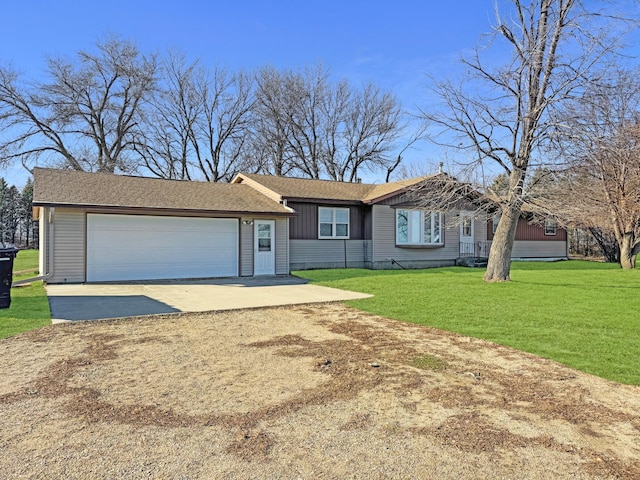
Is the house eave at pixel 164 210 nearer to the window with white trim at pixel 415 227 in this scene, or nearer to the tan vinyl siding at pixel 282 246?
the tan vinyl siding at pixel 282 246

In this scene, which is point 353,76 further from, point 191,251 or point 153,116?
point 191,251

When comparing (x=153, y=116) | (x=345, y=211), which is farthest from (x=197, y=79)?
(x=345, y=211)

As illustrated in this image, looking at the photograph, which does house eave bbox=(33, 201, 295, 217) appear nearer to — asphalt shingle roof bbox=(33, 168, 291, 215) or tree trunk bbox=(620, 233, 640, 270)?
asphalt shingle roof bbox=(33, 168, 291, 215)

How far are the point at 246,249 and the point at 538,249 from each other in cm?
1852

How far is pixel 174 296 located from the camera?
1059 centimetres

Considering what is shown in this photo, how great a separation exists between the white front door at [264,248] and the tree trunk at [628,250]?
1557 cm

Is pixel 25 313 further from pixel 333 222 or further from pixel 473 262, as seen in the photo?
pixel 473 262

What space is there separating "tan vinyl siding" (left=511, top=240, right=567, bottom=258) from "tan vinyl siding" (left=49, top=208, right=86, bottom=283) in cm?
2153

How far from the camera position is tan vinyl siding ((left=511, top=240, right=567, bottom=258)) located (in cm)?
2512

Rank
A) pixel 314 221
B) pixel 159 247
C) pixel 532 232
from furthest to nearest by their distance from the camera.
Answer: pixel 532 232, pixel 314 221, pixel 159 247

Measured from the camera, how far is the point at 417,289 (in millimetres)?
→ 11711

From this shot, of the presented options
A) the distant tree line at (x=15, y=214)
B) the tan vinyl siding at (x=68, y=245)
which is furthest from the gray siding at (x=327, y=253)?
the distant tree line at (x=15, y=214)

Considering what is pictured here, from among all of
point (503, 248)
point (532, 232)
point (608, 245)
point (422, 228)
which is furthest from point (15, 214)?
point (608, 245)

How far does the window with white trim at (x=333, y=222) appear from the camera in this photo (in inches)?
731
